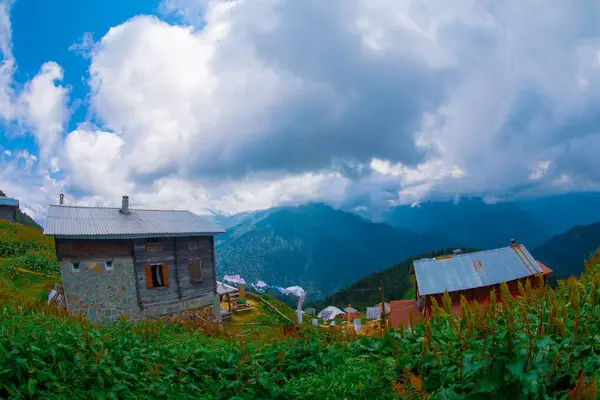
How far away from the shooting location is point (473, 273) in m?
20.7

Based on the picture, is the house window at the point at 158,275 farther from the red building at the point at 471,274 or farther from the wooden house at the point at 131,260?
the red building at the point at 471,274

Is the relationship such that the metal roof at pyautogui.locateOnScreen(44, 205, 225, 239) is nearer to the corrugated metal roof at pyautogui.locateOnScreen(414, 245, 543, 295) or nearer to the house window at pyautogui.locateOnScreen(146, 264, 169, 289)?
the house window at pyautogui.locateOnScreen(146, 264, 169, 289)

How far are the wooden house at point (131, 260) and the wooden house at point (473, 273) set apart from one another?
13190 millimetres

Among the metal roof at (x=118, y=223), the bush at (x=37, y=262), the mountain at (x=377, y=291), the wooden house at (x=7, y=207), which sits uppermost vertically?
the wooden house at (x=7, y=207)

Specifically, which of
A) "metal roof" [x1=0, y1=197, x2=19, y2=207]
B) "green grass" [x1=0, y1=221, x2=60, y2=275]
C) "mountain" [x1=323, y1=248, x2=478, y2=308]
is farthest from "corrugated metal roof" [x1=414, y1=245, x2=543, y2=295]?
"mountain" [x1=323, y1=248, x2=478, y2=308]

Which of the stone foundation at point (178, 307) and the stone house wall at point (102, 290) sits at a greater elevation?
the stone house wall at point (102, 290)

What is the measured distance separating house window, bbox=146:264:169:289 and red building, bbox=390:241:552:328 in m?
13.1

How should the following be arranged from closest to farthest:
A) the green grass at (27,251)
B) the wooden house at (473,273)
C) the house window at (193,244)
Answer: the wooden house at (473,273), the house window at (193,244), the green grass at (27,251)

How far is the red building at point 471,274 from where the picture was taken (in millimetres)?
→ 20000

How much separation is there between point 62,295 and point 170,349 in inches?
547

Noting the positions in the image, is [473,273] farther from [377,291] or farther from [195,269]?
[377,291]

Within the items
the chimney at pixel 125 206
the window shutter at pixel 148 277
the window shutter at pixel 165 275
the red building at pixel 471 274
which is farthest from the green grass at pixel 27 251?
the red building at pixel 471 274

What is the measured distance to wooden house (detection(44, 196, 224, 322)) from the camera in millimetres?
16969

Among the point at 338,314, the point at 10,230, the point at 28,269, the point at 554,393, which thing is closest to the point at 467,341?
the point at 554,393
